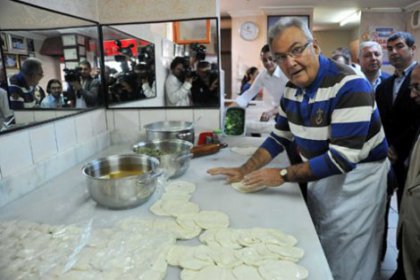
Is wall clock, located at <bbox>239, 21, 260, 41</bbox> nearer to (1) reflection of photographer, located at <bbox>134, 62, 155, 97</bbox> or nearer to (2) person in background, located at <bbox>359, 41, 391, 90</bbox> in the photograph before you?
(2) person in background, located at <bbox>359, 41, 391, 90</bbox>

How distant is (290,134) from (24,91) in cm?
114

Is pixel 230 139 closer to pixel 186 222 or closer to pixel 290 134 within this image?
pixel 290 134

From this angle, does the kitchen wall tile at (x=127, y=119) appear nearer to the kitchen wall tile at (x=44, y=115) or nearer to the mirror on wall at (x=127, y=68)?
the mirror on wall at (x=127, y=68)

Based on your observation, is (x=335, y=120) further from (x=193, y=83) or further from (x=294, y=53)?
(x=193, y=83)

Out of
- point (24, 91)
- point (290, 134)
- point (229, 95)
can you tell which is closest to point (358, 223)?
point (290, 134)

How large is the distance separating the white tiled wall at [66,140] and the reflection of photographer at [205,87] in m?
0.06

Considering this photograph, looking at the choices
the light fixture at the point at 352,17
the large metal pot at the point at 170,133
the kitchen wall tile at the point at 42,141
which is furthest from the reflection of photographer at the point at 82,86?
the light fixture at the point at 352,17

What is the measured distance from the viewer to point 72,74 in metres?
1.54

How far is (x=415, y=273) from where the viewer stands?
123 cm

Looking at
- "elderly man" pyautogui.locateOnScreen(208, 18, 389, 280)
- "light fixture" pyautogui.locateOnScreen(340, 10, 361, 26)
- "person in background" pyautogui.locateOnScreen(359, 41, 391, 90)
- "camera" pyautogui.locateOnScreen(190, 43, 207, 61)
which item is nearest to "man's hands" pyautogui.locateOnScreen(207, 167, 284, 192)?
"elderly man" pyautogui.locateOnScreen(208, 18, 389, 280)

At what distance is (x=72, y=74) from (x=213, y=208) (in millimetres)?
1019

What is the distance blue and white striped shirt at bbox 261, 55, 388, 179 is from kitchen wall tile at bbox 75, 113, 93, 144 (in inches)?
41.5

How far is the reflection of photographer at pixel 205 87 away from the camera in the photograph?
6.20 feet

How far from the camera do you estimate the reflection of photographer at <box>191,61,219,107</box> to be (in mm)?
1891
